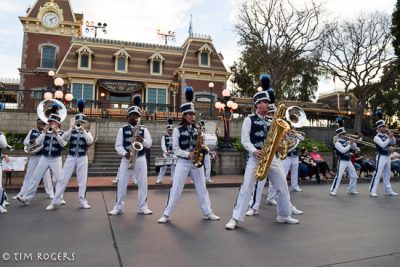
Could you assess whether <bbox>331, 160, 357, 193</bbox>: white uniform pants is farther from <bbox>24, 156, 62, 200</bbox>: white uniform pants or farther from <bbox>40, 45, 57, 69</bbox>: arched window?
<bbox>40, 45, 57, 69</bbox>: arched window

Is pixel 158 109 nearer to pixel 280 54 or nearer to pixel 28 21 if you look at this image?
pixel 280 54

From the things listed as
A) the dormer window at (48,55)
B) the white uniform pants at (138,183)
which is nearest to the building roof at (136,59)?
the dormer window at (48,55)

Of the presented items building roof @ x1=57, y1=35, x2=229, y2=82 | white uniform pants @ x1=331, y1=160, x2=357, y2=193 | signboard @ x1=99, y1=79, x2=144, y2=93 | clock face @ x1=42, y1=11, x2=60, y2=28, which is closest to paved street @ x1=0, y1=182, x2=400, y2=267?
white uniform pants @ x1=331, y1=160, x2=357, y2=193

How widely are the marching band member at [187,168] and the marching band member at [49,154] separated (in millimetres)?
3341

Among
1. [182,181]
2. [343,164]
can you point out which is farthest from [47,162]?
[343,164]

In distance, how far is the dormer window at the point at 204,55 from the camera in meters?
31.0

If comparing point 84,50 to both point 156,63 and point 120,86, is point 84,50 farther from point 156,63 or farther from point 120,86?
point 156,63

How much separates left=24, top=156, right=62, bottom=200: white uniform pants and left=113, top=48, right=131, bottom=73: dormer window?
2249cm

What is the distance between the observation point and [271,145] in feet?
18.5

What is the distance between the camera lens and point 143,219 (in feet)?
20.7

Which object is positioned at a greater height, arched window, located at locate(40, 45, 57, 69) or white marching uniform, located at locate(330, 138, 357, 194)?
arched window, located at locate(40, 45, 57, 69)

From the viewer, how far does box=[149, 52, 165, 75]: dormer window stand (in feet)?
99.9

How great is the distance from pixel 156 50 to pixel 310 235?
2880 centimetres

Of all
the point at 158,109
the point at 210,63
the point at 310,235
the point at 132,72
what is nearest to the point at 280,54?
the point at 210,63
